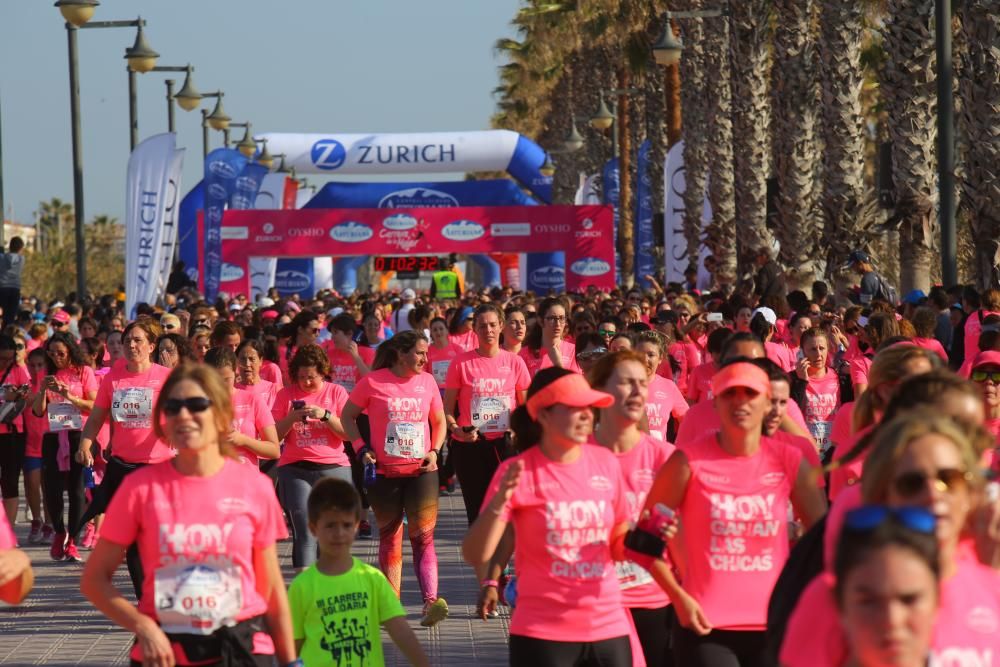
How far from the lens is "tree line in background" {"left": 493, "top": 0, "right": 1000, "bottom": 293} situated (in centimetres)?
1672

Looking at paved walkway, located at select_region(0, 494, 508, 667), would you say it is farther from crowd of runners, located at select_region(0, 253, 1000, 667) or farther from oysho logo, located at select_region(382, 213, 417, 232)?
oysho logo, located at select_region(382, 213, 417, 232)

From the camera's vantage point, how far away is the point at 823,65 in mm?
22125

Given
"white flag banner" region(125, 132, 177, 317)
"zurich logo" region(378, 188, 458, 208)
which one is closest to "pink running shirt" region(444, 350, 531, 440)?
"white flag banner" region(125, 132, 177, 317)

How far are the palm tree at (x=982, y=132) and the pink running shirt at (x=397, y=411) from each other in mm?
7905

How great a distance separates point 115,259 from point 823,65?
99573mm

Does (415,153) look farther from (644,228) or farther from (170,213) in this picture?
(170,213)

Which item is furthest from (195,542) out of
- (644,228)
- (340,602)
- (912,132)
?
(644,228)

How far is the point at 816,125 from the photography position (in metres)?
30.8

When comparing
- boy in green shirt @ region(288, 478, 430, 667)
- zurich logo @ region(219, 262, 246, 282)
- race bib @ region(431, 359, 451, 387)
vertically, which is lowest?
boy in green shirt @ region(288, 478, 430, 667)

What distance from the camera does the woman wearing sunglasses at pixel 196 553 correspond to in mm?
5070

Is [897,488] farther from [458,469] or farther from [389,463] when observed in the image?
[458,469]

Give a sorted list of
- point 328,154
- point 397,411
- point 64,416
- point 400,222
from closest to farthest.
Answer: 1. point 397,411
2. point 64,416
3. point 400,222
4. point 328,154

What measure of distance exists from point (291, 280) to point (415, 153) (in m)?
5.64

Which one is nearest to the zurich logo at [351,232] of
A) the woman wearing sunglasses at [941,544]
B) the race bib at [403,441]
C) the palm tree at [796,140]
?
the palm tree at [796,140]
